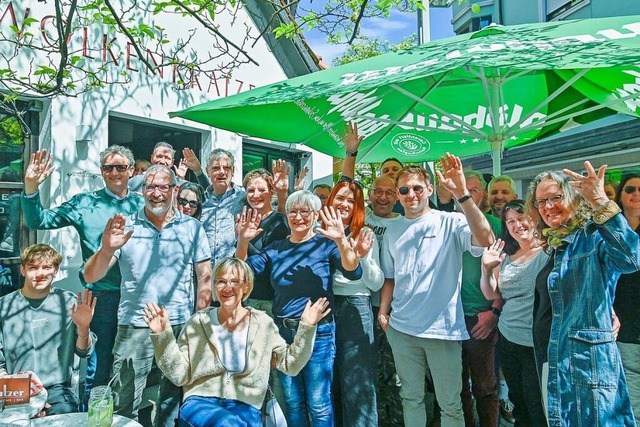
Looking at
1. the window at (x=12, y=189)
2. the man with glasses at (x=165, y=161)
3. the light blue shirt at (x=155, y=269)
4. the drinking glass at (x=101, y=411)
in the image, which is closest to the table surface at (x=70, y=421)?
the drinking glass at (x=101, y=411)

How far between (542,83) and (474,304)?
2.84 meters

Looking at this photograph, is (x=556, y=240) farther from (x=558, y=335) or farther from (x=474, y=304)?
(x=474, y=304)

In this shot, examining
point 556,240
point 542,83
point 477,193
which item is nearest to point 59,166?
point 477,193

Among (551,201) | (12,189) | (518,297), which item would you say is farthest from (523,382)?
(12,189)

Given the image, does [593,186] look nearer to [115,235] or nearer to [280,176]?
[280,176]

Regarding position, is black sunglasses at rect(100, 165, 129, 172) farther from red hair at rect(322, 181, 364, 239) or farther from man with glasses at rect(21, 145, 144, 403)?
red hair at rect(322, 181, 364, 239)

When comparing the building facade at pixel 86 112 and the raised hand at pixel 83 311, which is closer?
the raised hand at pixel 83 311

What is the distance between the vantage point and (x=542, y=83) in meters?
A: 5.01

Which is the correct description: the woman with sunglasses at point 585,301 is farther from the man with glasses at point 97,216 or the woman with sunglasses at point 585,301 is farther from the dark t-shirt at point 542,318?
the man with glasses at point 97,216

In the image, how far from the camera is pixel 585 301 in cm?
227

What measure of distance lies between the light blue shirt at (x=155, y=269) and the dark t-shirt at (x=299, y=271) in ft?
1.44

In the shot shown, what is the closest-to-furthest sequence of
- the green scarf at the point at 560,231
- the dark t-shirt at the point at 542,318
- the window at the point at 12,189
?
the green scarf at the point at 560,231, the dark t-shirt at the point at 542,318, the window at the point at 12,189

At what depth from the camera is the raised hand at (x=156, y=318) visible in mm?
2717

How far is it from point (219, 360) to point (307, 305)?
0.60 meters
